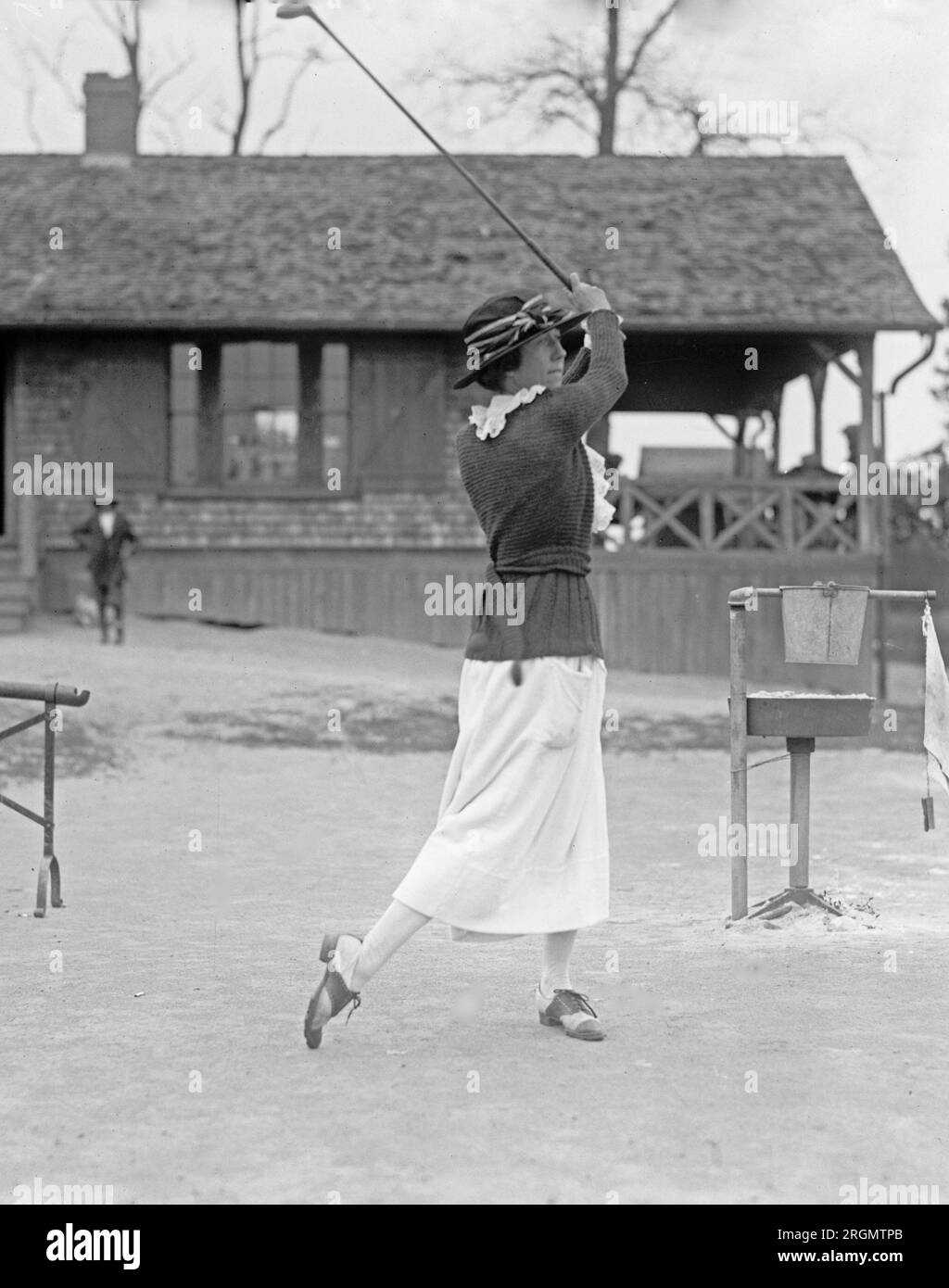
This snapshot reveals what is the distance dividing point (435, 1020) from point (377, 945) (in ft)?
1.85

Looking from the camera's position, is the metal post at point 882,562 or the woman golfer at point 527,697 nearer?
the woman golfer at point 527,697

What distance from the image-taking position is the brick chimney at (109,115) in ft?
81.4

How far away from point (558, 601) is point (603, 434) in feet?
58.5

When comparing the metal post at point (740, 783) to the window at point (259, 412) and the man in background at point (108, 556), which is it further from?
the window at point (259, 412)

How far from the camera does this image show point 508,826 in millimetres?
5090

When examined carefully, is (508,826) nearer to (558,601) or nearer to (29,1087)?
(558,601)

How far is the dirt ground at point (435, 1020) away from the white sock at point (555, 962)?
0.50 ft

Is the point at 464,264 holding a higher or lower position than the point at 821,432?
higher

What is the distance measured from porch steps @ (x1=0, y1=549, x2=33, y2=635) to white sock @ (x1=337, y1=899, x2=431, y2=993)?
51.6 ft

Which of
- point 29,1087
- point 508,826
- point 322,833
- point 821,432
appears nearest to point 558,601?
point 508,826

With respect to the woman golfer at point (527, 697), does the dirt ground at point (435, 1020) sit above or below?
below

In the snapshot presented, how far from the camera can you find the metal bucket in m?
7.15

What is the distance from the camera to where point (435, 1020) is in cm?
557

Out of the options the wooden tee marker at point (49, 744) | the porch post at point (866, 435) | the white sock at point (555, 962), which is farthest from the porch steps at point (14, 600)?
the white sock at point (555, 962)
